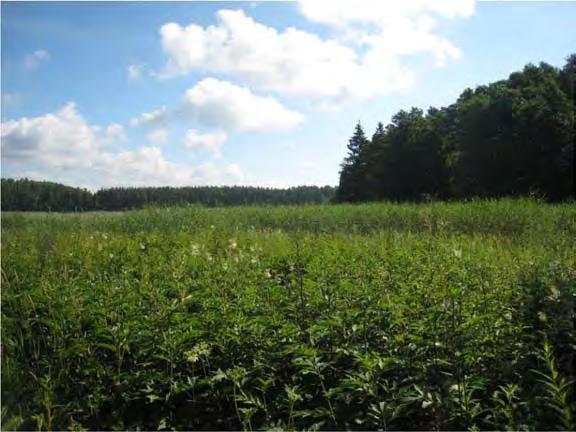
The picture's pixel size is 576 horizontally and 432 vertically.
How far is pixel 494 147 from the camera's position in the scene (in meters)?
30.7

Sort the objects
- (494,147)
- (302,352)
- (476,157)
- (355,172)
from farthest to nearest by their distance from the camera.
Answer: (355,172) → (476,157) → (494,147) → (302,352)

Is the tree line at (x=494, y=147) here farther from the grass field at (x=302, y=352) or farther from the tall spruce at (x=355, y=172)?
the grass field at (x=302, y=352)

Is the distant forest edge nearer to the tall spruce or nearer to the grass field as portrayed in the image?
the tall spruce

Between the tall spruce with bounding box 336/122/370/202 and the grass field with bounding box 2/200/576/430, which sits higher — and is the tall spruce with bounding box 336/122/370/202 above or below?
above

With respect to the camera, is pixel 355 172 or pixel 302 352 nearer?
pixel 302 352

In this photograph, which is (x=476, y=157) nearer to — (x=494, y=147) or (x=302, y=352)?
(x=494, y=147)

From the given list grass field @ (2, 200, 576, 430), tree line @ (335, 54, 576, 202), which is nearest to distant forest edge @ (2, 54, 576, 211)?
tree line @ (335, 54, 576, 202)

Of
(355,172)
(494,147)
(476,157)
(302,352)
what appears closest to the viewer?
(302,352)

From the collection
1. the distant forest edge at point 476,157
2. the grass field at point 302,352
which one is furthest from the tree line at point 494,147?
the grass field at point 302,352

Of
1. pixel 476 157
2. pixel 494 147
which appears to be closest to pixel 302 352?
pixel 494 147

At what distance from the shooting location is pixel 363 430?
267cm

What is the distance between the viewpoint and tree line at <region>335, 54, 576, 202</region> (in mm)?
27062

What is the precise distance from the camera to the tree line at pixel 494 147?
88.8 feet

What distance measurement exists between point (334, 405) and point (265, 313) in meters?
1.06
